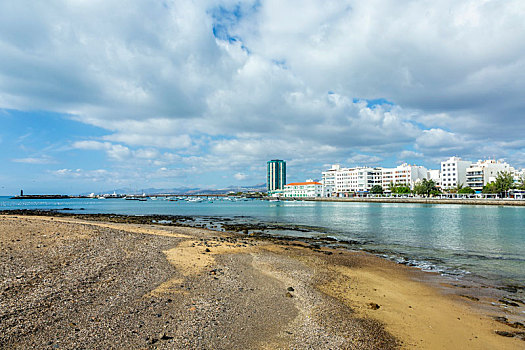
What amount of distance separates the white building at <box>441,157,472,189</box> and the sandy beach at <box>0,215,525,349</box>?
161 m

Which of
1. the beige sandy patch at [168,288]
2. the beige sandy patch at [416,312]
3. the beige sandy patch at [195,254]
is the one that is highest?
the beige sandy patch at [168,288]

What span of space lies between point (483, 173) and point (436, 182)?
2509 centimetres

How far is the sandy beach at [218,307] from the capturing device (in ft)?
24.1

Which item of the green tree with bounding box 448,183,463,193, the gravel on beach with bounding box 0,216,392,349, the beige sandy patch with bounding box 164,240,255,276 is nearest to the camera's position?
the gravel on beach with bounding box 0,216,392,349

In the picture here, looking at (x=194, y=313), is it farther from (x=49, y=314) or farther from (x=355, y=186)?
(x=355, y=186)

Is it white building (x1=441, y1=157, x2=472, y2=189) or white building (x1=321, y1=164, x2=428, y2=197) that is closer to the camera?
white building (x1=441, y1=157, x2=472, y2=189)

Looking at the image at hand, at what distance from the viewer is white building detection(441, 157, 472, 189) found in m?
151

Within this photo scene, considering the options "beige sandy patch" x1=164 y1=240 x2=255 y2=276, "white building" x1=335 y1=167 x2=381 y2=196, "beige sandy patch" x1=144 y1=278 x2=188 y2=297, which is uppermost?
"white building" x1=335 y1=167 x2=381 y2=196

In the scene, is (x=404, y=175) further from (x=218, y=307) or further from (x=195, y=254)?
(x=218, y=307)

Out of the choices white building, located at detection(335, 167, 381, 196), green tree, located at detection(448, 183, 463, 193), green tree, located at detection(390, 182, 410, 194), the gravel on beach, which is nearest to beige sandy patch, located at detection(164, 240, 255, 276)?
the gravel on beach

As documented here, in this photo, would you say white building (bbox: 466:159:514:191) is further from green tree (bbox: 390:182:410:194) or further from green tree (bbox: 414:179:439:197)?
green tree (bbox: 390:182:410:194)

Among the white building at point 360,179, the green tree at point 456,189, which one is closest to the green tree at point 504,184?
the green tree at point 456,189

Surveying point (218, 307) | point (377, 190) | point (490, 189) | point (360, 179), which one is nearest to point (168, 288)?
point (218, 307)

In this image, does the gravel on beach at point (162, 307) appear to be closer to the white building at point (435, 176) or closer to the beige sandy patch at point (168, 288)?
the beige sandy patch at point (168, 288)
